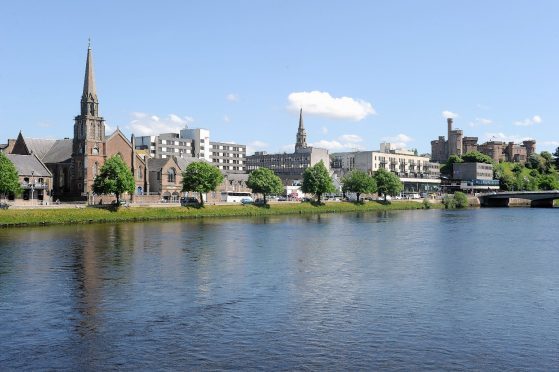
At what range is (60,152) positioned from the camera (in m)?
165

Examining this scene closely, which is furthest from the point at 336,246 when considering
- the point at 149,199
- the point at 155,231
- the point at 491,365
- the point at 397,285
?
the point at 149,199

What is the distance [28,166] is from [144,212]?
3351 centimetres

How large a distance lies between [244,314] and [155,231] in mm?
65153

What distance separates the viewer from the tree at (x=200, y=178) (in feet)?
491

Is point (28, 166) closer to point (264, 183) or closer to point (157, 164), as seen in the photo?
point (157, 164)

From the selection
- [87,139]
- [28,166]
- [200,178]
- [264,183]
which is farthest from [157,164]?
[28,166]

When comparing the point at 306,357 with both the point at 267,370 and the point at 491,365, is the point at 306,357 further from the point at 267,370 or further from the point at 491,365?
the point at 491,365

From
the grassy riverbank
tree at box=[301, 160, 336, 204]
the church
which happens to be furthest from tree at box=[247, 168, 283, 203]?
Result: the church

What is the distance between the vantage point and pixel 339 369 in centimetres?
2883

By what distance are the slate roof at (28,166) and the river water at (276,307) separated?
226 ft

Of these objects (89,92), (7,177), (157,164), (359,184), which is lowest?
(7,177)

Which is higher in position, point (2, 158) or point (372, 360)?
point (2, 158)

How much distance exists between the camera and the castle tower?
495ft

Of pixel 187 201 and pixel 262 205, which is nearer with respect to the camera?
pixel 187 201
